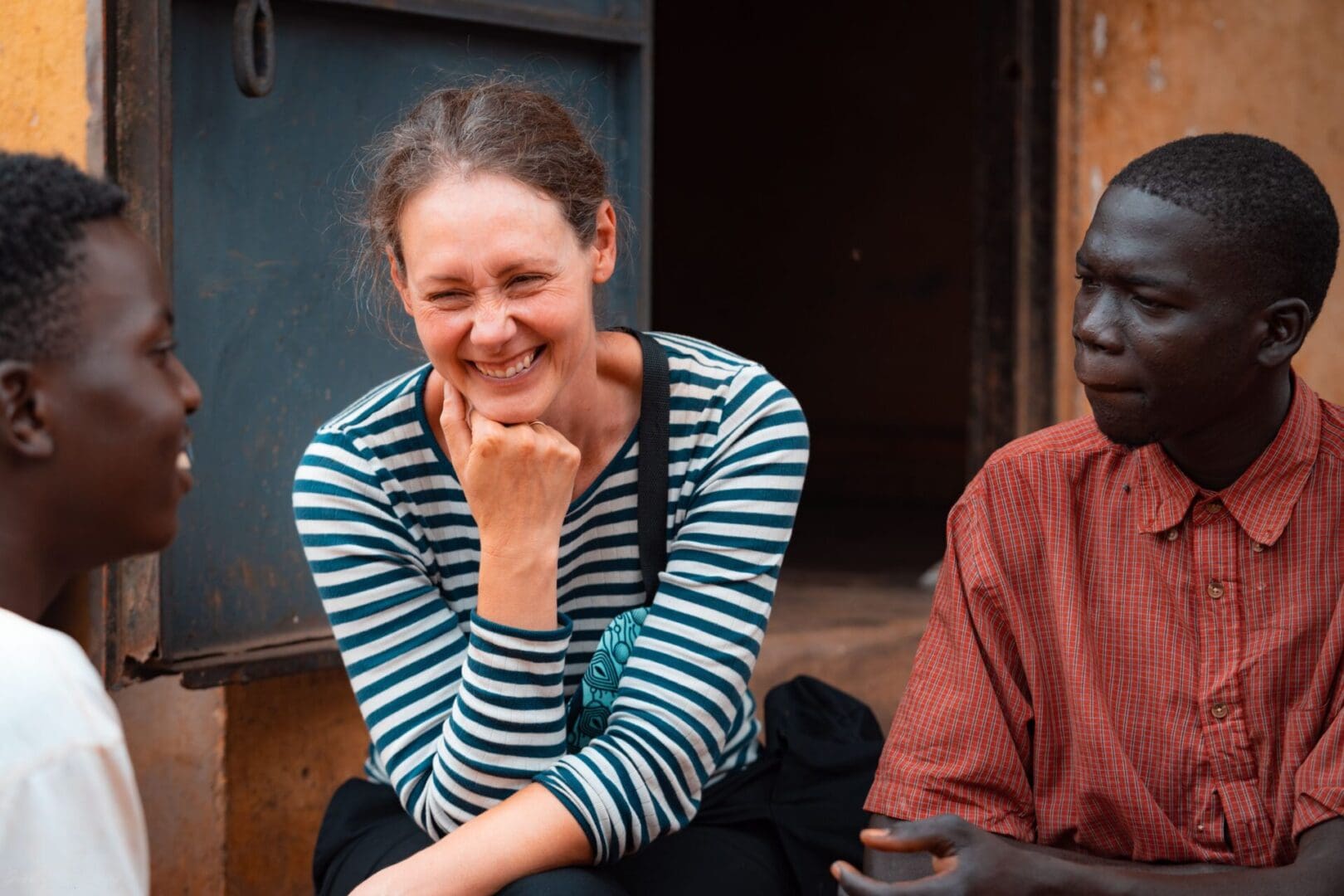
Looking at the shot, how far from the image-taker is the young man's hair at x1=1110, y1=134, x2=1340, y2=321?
203 centimetres

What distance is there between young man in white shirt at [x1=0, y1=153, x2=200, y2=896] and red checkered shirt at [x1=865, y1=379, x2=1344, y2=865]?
3.62ft

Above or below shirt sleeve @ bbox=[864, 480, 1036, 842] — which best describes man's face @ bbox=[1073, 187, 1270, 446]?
above

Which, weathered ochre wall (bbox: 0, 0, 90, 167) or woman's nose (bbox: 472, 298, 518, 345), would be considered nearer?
woman's nose (bbox: 472, 298, 518, 345)

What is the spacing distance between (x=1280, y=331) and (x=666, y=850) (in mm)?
1125

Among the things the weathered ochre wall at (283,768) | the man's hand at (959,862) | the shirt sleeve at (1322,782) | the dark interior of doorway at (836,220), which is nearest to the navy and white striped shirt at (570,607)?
the man's hand at (959,862)

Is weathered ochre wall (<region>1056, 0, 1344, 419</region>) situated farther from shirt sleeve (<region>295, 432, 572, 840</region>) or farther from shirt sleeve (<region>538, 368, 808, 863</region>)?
shirt sleeve (<region>295, 432, 572, 840</region>)

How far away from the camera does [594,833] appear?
2074 millimetres

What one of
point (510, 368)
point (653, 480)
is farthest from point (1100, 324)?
point (510, 368)

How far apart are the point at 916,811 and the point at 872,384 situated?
5887 millimetres

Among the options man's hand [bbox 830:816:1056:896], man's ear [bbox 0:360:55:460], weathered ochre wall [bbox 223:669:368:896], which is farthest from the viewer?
weathered ochre wall [bbox 223:669:368:896]

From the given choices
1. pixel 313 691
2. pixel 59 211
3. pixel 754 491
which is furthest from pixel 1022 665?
pixel 313 691

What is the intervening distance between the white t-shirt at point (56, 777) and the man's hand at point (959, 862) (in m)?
0.94

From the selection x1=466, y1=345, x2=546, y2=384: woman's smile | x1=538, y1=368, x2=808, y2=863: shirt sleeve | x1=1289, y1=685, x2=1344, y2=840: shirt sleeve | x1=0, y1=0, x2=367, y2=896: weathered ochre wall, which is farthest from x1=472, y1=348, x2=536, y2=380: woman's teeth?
x1=1289, y1=685, x2=1344, y2=840: shirt sleeve

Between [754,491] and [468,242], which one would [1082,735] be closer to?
[754,491]
